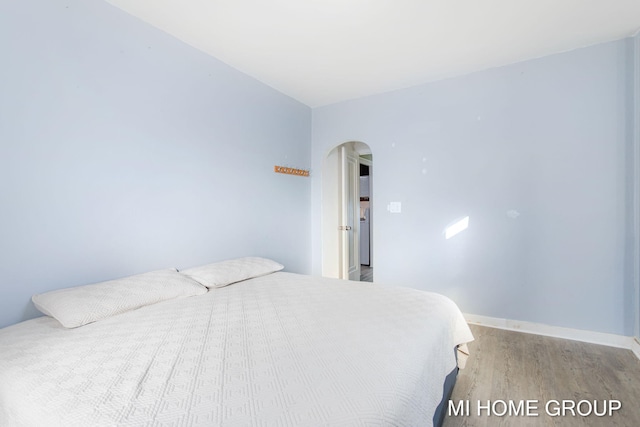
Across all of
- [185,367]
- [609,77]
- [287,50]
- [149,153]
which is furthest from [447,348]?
[609,77]

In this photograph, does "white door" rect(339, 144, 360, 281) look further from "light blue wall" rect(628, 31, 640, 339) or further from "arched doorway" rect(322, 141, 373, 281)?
"light blue wall" rect(628, 31, 640, 339)

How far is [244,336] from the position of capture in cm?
137

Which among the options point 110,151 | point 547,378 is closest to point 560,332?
point 547,378

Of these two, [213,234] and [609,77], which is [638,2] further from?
[213,234]

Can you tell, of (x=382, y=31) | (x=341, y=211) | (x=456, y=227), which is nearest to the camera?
(x=382, y=31)

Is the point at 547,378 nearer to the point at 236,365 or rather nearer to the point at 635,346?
the point at 635,346

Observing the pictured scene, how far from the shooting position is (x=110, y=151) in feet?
6.41

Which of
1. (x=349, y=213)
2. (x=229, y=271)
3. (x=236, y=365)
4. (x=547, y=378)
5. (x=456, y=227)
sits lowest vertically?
(x=547, y=378)

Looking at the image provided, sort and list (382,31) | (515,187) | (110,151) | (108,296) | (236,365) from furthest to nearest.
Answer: (515,187)
(382,31)
(110,151)
(108,296)
(236,365)

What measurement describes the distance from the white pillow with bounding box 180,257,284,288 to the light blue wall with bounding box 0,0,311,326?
230 millimetres

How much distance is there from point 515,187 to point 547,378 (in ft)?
5.46

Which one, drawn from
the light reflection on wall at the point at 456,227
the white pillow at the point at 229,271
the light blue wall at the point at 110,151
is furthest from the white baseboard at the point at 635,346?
the light blue wall at the point at 110,151

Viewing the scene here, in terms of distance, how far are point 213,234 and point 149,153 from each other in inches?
34.1

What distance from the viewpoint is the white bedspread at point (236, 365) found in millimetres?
837
